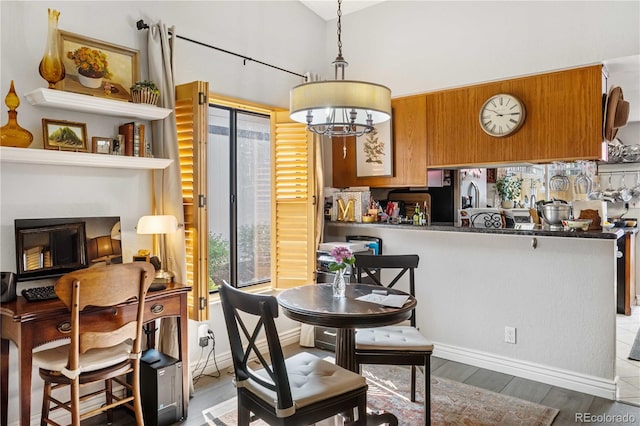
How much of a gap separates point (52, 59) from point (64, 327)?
1.47 meters

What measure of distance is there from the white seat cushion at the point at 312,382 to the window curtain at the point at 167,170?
109cm

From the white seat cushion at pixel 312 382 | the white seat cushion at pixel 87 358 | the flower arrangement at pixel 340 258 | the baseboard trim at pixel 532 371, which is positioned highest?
the flower arrangement at pixel 340 258

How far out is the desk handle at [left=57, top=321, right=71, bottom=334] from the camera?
230 centimetres

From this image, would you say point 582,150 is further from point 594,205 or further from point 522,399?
point 522,399

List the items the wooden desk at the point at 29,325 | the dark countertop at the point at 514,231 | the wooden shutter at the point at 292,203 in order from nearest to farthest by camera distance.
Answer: the wooden desk at the point at 29,325, the dark countertop at the point at 514,231, the wooden shutter at the point at 292,203

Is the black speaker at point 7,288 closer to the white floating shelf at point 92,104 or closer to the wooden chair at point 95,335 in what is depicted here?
the wooden chair at point 95,335

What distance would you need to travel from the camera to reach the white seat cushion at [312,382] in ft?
6.55

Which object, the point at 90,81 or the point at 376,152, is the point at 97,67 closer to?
the point at 90,81

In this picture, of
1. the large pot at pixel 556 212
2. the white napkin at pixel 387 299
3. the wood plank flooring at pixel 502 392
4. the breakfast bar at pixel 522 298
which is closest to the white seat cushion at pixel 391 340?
the white napkin at pixel 387 299

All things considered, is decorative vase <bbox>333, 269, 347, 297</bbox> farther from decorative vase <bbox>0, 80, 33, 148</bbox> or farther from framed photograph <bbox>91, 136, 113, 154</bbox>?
decorative vase <bbox>0, 80, 33, 148</bbox>

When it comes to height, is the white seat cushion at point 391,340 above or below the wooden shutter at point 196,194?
below

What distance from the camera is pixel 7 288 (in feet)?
7.97

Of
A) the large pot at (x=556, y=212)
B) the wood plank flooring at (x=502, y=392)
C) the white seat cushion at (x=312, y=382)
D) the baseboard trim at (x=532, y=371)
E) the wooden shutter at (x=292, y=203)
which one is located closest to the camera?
the white seat cushion at (x=312, y=382)

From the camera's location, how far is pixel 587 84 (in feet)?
10.4
